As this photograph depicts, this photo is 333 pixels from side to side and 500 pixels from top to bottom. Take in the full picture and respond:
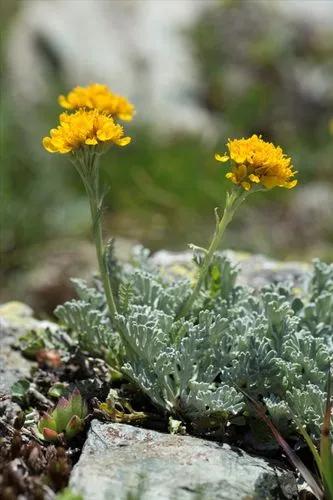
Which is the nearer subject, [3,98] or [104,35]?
[3,98]

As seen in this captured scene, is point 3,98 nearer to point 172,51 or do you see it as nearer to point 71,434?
point 172,51

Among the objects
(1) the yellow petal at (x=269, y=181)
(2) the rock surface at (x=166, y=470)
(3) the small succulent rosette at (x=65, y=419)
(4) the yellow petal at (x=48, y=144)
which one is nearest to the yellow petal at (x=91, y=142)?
(4) the yellow petal at (x=48, y=144)

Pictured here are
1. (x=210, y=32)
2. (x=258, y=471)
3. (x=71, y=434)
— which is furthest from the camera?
(x=210, y=32)

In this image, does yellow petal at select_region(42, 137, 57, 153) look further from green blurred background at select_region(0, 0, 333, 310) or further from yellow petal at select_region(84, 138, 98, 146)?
green blurred background at select_region(0, 0, 333, 310)

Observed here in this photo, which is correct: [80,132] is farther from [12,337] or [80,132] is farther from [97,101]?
[12,337]

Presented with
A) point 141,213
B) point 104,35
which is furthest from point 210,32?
point 141,213

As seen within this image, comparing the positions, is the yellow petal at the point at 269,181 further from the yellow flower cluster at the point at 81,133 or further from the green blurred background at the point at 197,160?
the green blurred background at the point at 197,160
